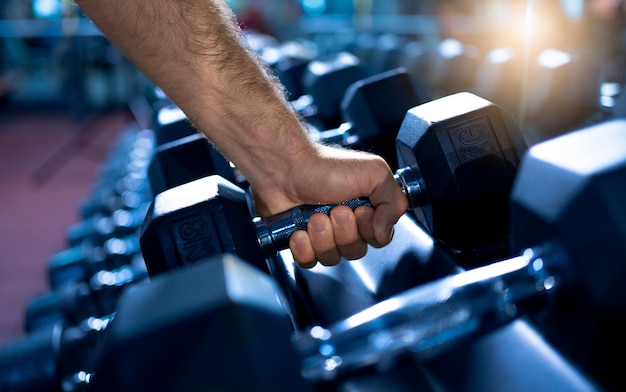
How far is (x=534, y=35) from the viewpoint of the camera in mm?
1255

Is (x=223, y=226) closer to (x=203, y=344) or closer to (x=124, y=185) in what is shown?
(x=203, y=344)

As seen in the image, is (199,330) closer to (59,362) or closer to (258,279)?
(258,279)

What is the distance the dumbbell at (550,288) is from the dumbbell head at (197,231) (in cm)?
26

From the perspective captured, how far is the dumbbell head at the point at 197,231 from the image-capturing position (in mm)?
594

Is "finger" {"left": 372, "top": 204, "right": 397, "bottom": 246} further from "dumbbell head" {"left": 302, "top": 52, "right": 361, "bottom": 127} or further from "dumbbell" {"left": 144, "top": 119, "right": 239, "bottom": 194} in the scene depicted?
"dumbbell head" {"left": 302, "top": 52, "right": 361, "bottom": 127}

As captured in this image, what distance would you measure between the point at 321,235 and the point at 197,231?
150mm

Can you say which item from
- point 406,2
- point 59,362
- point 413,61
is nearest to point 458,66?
point 413,61

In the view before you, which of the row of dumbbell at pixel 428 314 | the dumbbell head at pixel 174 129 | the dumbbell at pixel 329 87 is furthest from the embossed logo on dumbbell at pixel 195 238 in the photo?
the dumbbell at pixel 329 87

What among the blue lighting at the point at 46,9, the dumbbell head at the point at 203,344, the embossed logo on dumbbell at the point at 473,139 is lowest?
the dumbbell head at the point at 203,344

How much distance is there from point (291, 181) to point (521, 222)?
364 millimetres

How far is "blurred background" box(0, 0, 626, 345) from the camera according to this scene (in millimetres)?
1118

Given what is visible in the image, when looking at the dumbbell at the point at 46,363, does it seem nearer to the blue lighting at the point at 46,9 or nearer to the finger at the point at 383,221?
the finger at the point at 383,221

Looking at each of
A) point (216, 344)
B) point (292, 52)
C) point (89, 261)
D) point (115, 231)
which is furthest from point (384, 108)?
point (292, 52)

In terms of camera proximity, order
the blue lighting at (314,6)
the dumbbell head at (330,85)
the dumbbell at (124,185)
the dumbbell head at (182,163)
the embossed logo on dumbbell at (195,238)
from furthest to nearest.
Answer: the blue lighting at (314,6) < the dumbbell at (124,185) < the dumbbell head at (330,85) < the dumbbell head at (182,163) < the embossed logo on dumbbell at (195,238)
